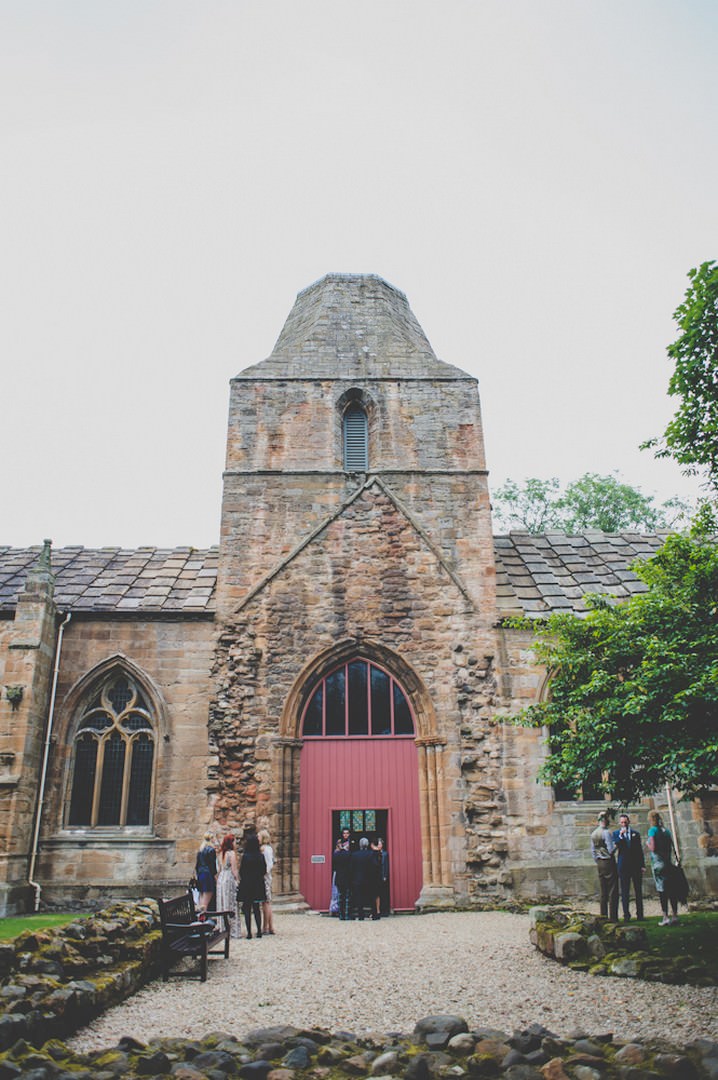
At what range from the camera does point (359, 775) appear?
607 inches

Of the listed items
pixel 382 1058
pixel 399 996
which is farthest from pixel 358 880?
pixel 382 1058

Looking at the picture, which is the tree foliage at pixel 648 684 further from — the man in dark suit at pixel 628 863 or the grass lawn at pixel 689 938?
the man in dark suit at pixel 628 863

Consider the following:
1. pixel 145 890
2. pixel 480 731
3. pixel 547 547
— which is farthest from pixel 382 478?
pixel 145 890

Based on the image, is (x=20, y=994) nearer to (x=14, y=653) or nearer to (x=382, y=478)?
(x=14, y=653)

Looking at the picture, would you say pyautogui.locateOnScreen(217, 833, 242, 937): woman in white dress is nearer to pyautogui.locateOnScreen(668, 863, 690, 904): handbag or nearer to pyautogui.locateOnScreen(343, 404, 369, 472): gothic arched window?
pyautogui.locateOnScreen(668, 863, 690, 904): handbag

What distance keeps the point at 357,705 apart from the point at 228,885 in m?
4.74

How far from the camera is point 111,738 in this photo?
51.7 feet

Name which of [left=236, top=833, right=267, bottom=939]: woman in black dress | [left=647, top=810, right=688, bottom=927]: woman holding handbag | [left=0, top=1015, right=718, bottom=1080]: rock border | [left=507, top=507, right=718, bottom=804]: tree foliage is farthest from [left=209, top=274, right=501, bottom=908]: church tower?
[left=0, top=1015, right=718, bottom=1080]: rock border

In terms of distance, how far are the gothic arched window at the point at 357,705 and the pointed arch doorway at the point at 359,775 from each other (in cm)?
2

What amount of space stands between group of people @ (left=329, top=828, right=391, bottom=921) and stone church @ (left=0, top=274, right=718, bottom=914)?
3.48ft

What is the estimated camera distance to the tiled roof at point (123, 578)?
1661cm

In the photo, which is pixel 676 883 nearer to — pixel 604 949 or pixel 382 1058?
pixel 604 949

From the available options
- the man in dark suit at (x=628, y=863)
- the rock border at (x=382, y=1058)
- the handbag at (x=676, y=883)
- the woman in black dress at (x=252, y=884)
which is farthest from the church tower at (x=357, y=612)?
the rock border at (x=382, y=1058)

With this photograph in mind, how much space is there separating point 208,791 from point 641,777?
8.81 m
